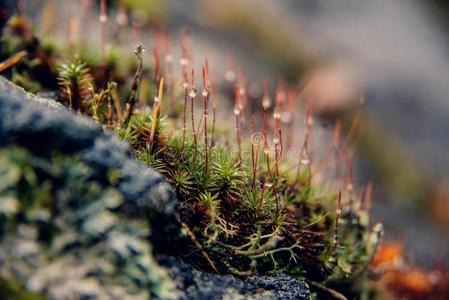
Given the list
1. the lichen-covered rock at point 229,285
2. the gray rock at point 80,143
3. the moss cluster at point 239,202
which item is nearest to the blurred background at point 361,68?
the moss cluster at point 239,202

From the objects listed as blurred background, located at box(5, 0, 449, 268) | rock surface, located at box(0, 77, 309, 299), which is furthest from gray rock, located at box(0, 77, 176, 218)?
blurred background, located at box(5, 0, 449, 268)

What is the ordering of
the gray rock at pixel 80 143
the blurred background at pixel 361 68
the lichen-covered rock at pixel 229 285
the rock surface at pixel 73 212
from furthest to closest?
the blurred background at pixel 361 68
the lichen-covered rock at pixel 229 285
the gray rock at pixel 80 143
the rock surface at pixel 73 212

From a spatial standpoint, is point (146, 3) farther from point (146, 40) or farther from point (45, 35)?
point (45, 35)

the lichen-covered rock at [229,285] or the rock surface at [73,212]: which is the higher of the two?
the rock surface at [73,212]

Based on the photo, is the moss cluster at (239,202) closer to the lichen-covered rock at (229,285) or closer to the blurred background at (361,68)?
the lichen-covered rock at (229,285)

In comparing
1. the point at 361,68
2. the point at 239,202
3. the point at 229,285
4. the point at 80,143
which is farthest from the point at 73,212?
the point at 361,68

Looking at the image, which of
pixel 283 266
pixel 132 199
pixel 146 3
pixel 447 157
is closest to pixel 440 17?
pixel 447 157

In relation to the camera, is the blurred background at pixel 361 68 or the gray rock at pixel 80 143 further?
the blurred background at pixel 361 68
